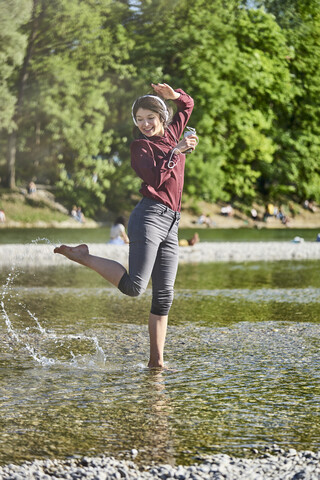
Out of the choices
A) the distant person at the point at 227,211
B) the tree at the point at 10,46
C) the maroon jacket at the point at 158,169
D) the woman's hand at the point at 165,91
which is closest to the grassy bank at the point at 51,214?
the distant person at the point at 227,211

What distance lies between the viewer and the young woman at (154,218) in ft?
21.8

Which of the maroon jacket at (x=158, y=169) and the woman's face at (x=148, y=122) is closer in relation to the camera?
the maroon jacket at (x=158, y=169)

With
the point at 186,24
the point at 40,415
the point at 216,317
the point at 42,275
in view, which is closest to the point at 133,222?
the point at 40,415

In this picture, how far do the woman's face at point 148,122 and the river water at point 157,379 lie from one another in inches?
70.9

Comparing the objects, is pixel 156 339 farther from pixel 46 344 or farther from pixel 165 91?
pixel 165 91

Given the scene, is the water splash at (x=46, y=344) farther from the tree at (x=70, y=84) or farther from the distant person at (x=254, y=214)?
the distant person at (x=254, y=214)

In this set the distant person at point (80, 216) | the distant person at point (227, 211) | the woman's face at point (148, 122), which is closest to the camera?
the woman's face at point (148, 122)

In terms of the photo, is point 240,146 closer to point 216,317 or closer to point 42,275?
point 42,275

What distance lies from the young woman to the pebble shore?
240cm

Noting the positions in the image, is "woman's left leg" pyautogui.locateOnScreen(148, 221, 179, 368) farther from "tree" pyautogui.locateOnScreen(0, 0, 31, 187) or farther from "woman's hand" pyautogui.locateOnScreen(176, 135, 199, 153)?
"tree" pyautogui.locateOnScreen(0, 0, 31, 187)

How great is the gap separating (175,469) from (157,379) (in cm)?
Result: 230

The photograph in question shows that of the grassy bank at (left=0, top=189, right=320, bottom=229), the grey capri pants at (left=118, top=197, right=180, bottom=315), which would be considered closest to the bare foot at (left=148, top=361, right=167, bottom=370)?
the grey capri pants at (left=118, top=197, right=180, bottom=315)

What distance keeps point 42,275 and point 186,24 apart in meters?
32.3

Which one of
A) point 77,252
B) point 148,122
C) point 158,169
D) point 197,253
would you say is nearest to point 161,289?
point 77,252
